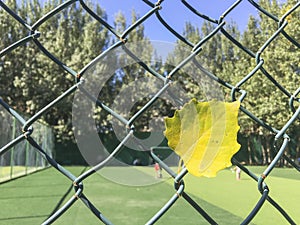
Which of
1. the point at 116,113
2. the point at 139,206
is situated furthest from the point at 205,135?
the point at 139,206

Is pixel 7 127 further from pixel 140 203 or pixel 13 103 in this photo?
pixel 13 103

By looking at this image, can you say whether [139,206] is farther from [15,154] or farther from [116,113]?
[15,154]

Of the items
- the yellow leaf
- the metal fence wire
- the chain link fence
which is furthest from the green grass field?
the yellow leaf

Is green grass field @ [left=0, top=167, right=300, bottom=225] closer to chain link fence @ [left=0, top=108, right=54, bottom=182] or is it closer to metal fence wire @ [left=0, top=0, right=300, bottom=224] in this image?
chain link fence @ [left=0, top=108, right=54, bottom=182]

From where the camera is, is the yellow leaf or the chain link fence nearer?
the yellow leaf

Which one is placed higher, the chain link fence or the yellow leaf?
the chain link fence

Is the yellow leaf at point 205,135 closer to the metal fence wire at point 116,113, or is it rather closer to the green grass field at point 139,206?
the metal fence wire at point 116,113

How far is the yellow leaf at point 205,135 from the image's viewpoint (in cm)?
46

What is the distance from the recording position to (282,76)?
12.6 m

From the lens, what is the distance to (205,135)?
1.52 ft

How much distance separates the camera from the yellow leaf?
46cm

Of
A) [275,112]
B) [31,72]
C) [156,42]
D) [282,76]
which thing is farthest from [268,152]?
[156,42]

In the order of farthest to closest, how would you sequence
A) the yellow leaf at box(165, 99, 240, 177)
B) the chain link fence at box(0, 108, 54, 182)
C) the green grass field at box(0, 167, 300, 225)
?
the chain link fence at box(0, 108, 54, 182) < the green grass field at box(0, 167, 300, 225) < the yellow leaf at box(165, 99, 240, 177)

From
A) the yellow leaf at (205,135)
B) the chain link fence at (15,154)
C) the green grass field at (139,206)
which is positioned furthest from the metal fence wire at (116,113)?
the chain link fence at (15,154)
